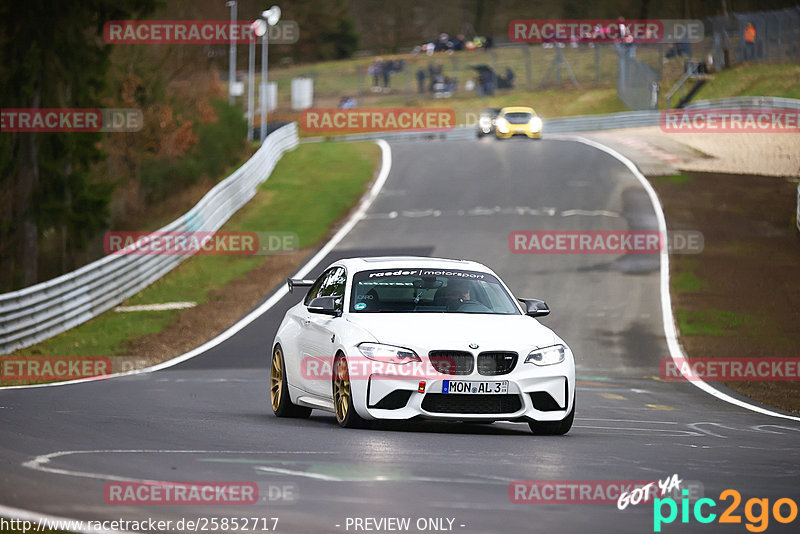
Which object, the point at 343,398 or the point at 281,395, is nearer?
the point at 343,398

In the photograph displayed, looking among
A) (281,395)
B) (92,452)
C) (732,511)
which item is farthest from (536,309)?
(732,511)

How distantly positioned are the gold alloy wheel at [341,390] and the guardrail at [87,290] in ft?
40.1

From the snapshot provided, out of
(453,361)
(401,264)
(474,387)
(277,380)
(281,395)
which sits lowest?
(281,395)

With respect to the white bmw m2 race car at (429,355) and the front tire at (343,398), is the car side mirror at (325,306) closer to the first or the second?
the white bmw m2 race car at (429,355)

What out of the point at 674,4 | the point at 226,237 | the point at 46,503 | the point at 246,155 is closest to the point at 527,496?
the point at 46,503

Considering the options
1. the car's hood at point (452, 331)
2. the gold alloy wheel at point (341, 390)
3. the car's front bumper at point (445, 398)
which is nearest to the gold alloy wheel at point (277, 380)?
the gold alloy wheel at point (341, 390)

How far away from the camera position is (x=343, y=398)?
35.7 feet

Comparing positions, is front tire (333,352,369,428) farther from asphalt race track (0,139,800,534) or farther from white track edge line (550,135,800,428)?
white track edge line (550,135,800,428)

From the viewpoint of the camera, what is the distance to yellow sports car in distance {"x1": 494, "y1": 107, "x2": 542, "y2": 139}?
56.1 metres

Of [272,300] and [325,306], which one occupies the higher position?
[325,306]

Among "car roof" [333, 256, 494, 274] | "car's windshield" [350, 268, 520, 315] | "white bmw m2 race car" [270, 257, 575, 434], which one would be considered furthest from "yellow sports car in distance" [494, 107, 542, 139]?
"white bmw m2 race car" [270, 257, 575, 434]

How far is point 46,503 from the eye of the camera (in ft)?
21.7

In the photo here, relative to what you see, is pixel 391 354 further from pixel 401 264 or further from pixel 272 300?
pixel 272 300

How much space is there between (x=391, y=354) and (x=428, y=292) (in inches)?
58.0
